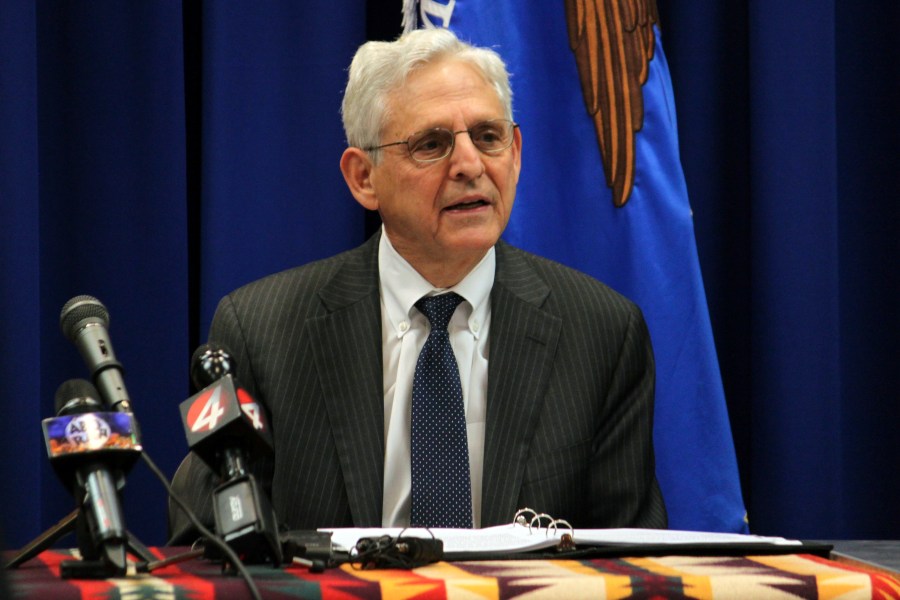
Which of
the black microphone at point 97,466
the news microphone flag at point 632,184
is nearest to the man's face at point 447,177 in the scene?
the news microphone flag at point 632,184

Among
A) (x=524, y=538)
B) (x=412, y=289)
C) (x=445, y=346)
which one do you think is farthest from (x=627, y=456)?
(x=524, y=538)

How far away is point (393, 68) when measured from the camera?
2295 millimetres

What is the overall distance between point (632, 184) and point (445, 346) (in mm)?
838

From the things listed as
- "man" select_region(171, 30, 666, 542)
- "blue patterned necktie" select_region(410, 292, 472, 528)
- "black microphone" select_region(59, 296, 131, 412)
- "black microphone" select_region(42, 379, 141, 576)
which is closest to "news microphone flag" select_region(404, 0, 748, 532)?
"man" select_region(171, 30, 666, 542)

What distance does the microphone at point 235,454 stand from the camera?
121 centimetres

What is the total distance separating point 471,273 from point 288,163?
3.02 ft

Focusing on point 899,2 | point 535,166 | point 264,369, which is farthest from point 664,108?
point 264,369

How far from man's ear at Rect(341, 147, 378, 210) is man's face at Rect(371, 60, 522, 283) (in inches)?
4.2

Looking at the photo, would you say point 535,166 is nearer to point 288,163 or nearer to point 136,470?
point 288,163

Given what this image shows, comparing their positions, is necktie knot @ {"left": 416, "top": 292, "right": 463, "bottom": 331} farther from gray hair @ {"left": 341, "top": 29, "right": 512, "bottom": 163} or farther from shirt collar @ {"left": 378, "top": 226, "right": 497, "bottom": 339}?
gray hair @ {"left": 341, "top": 29, "right": 512, "bottom": 163}

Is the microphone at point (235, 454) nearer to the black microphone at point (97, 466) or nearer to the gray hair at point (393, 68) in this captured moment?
the black microphone at point (97, 466)

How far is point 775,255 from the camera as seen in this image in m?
3.13

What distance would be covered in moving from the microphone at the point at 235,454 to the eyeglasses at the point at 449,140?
3.47 ft

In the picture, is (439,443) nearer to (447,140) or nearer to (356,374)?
(356,374)
